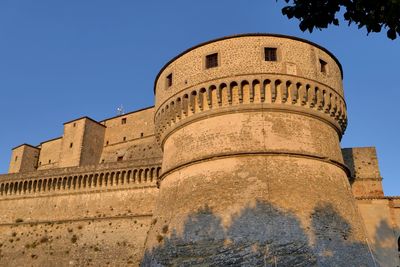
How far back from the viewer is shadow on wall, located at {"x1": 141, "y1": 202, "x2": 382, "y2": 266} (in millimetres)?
11805

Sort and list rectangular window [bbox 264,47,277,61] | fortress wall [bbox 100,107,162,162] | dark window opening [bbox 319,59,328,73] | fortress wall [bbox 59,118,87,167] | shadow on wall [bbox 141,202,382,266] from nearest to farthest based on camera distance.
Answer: shadow on wall [bbox 141,202,382,266], rectangular window [bbox 264,47,277,61], dark window opening [bbox 319,59,328,73], fortress wall [bbox 100,107,162,162], fortress wall [bbox 59,118,87,167]

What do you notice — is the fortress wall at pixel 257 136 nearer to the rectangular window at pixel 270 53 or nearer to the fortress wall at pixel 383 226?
the rectangular window at pixel 270 53

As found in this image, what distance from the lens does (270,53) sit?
1460 centimetres

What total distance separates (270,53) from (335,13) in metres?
9.17

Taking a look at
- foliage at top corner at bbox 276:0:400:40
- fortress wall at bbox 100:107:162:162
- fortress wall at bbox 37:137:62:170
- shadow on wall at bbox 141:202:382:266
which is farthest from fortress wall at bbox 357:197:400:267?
fortress wall at bbox 37:137:62:170

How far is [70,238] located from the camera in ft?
73.6

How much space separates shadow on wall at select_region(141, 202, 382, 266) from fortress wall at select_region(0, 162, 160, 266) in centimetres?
835

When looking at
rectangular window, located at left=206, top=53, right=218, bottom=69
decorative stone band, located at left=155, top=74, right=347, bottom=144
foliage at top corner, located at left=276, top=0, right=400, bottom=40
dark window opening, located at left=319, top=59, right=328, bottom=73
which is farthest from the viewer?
dark window opening, located at left=319, top=59, right=328, bottom=73

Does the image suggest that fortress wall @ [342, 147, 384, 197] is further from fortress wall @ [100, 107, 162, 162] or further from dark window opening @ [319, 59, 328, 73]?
fortress wall @ [100, 107, 162, 162]

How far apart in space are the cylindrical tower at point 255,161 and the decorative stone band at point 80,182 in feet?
22.7

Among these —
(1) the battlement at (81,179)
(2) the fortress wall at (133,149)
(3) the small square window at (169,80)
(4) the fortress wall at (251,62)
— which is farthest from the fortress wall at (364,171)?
(2) the fortress wall at (133,149)

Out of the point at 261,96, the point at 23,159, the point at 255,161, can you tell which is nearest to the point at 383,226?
the point at 255,161

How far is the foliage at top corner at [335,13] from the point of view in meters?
5.23

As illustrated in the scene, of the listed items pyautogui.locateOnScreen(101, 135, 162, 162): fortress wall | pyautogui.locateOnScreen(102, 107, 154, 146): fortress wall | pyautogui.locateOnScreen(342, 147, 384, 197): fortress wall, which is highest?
pyautogui.locateOnScreen(102, 107, 154, 146): fortress wall
